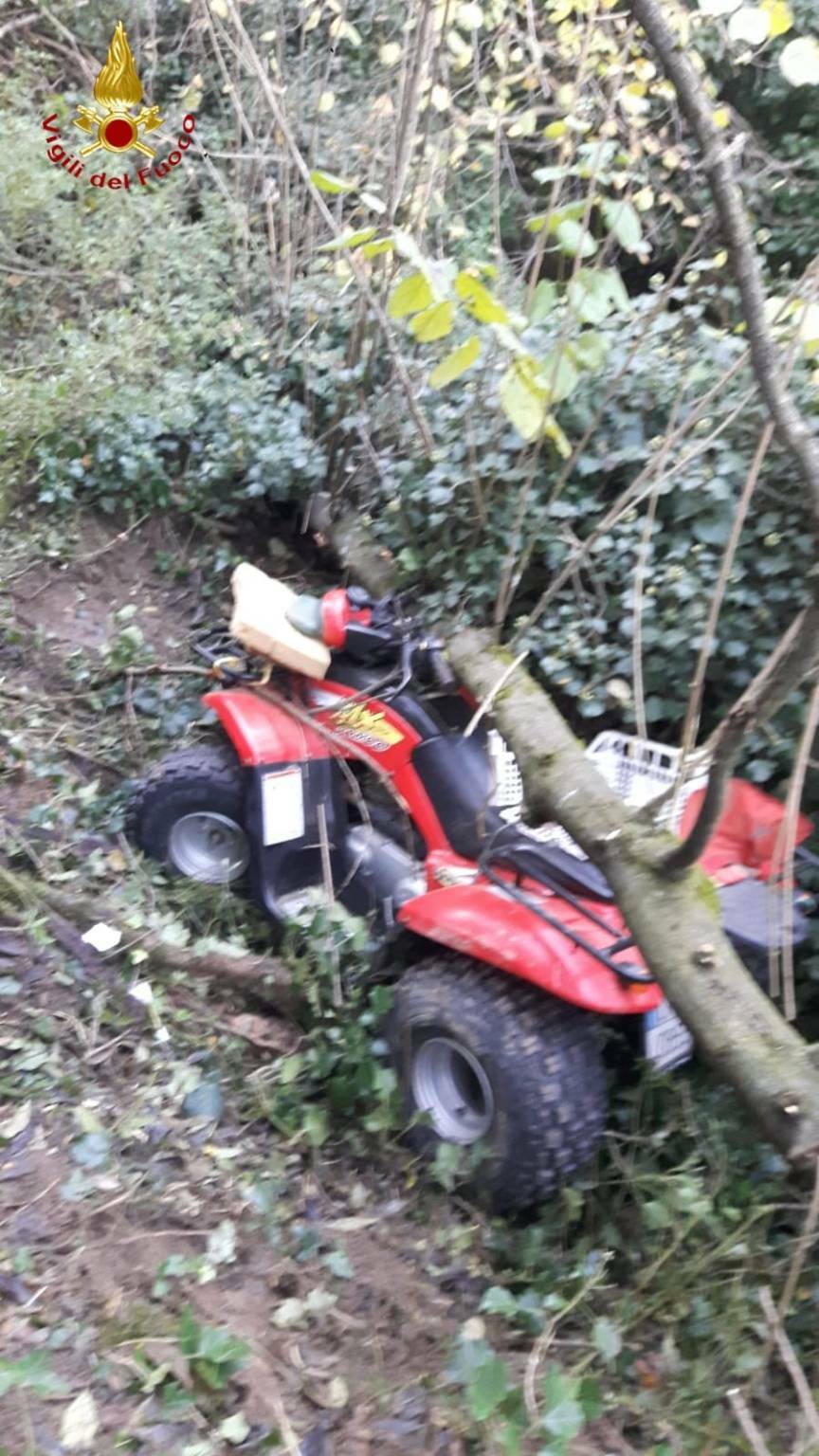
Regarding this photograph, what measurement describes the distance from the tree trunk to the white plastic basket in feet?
0.81

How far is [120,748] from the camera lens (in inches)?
157

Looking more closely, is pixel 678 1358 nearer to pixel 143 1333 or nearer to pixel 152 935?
pixel 143 1333

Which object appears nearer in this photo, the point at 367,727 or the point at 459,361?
the point at 459,361

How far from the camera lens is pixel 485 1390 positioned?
1842 millimetres

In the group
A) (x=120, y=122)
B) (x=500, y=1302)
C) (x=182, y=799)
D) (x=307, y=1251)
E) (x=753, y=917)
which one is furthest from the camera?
(x=120, y=122)

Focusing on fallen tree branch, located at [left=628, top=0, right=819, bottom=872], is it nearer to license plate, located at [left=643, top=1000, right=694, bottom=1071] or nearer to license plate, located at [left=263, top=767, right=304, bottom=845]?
license plate, located at [left=643, top=1000, right=694, bottom=1071]

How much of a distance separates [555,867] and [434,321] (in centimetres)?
138

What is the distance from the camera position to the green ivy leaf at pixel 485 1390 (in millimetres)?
1827

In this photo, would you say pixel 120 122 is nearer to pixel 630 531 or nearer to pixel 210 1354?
pixel 630 531

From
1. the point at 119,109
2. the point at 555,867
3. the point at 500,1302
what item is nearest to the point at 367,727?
the point at 555,867

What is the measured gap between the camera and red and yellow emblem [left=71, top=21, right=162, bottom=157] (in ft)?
18.6

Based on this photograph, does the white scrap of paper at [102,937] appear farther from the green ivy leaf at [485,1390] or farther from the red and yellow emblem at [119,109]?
the red and yellow emblem at [119,109]

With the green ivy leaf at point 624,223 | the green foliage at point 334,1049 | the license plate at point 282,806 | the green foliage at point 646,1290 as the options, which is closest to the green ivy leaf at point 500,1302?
the green foliage at point 646,1290

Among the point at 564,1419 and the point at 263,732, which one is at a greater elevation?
the point at 263,732
